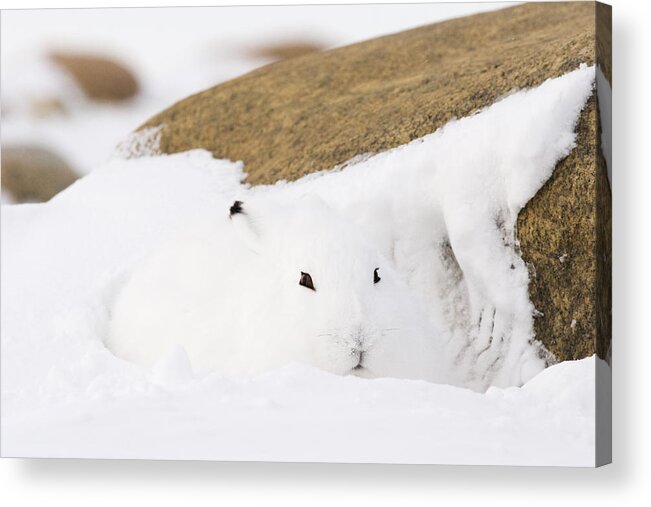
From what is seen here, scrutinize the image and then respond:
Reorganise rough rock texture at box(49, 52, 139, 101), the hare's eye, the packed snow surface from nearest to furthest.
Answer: the hare's eye → the packed snow surface → rough rock texture at box(49, 52, 139, 101)

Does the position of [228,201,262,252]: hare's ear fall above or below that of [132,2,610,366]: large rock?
below

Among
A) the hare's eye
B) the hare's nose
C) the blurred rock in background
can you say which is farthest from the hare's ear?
the blurred rock in background

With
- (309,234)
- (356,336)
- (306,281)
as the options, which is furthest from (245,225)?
(356,336)

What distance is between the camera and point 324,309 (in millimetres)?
3361

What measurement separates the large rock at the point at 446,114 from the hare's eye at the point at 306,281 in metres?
0.89

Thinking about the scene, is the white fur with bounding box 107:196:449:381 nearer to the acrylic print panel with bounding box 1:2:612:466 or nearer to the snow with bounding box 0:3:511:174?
the acrylic print panel with bounding box 1:2:612:466

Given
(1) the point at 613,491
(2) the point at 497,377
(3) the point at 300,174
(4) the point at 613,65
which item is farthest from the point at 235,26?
(1) the point at 613,491

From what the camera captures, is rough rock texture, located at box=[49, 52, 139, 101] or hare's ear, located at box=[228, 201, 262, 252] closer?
hare's ear, located at box=[228, 201, 262, 252]

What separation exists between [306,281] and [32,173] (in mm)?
1443

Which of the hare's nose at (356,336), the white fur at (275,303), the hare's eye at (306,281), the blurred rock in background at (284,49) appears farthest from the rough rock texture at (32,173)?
the hare's nose at (356,336)

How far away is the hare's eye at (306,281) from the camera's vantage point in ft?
11.4

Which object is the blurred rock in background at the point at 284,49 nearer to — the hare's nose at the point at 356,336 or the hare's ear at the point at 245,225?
the hare's ear at the point at 245,225

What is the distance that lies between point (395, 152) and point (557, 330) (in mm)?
975

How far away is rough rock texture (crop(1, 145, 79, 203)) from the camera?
4.23 metres
